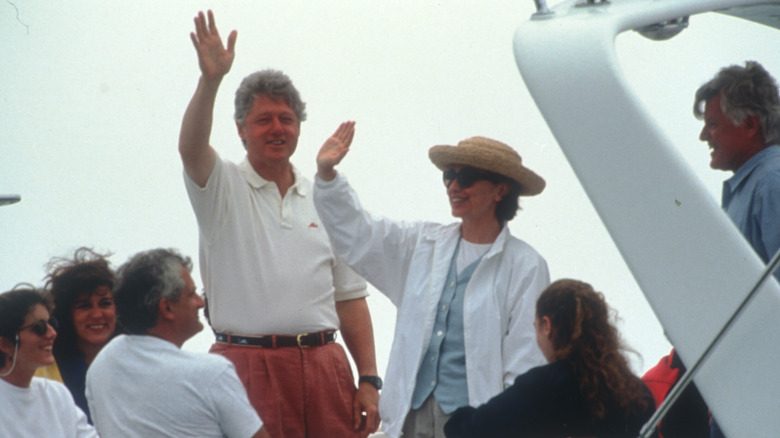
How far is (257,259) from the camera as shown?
3389mm

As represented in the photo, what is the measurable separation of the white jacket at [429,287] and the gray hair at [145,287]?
0.48 meters

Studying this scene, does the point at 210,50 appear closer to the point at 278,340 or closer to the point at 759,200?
the point at 278,340

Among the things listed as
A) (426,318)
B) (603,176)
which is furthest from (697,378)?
(426,318)

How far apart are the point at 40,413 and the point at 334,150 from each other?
1.21 m

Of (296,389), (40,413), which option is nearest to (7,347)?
(40,413)

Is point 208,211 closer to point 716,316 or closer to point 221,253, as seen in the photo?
point 221,253

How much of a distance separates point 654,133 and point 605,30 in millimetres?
183

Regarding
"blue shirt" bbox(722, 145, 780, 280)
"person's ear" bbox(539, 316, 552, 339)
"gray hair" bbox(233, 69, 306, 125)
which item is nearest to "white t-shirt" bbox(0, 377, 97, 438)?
"gray hair" bbox(233, 69, 306, 125)

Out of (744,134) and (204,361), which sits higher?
(744,134)

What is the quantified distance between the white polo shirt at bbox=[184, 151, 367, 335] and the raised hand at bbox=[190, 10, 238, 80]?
32 centimetres

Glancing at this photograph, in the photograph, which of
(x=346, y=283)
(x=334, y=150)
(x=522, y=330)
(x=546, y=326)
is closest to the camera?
(x=546, y=326)

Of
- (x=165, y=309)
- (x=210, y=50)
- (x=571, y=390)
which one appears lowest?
(x=571, y=390)

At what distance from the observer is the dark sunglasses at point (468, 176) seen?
326 cm

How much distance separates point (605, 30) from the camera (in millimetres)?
1549
